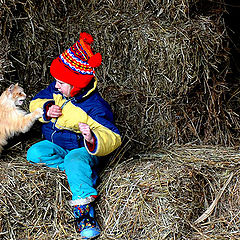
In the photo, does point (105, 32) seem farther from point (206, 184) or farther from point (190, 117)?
point (206, 184)

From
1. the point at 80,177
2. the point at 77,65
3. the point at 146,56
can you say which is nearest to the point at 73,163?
the point at 80,177

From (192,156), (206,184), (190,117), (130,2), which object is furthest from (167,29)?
(206,184)

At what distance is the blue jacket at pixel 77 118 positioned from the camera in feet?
11.6

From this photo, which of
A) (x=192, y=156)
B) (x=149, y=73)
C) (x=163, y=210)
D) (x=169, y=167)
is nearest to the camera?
(x=163, y=210)

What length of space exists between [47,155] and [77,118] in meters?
0.41

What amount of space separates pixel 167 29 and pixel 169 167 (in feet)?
4.59

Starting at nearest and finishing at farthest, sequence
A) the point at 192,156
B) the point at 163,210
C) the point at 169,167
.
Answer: the point at 163,210, the point at 169,167, the point at 192,156

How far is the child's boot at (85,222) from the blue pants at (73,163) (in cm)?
9

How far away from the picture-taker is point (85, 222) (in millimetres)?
3283

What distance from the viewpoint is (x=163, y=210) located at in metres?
3.30

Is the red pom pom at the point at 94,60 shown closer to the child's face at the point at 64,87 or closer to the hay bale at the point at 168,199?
the child's face at the point at 64,87

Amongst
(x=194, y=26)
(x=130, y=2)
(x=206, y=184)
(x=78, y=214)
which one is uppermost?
(x=130, y=2)

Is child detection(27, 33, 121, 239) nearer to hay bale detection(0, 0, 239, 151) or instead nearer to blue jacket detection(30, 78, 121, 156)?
blue jacket detection(30, 78, 121, 156)

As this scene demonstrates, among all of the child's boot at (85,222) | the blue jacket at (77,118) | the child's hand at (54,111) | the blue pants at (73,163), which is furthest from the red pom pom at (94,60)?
the child's boot at (85,222)
